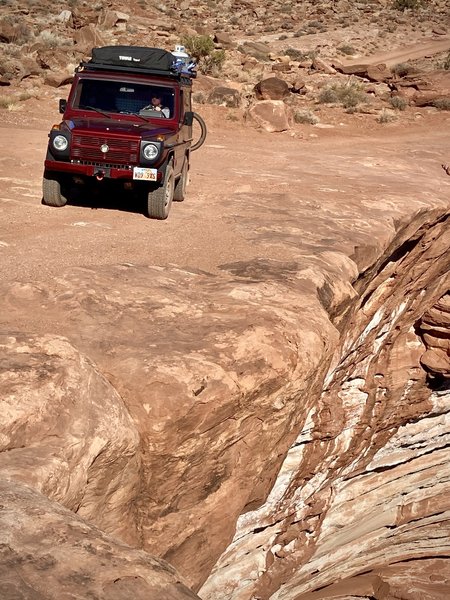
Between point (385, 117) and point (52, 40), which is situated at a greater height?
point (385, 117)

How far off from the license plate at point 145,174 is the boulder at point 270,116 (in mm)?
11677

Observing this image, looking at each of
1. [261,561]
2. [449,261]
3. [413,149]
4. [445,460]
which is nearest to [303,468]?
[261,561]

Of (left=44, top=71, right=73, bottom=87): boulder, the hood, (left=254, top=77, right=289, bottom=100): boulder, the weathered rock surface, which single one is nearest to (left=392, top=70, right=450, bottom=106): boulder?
(left=254, top=77, right=289, bottom=100): boulder

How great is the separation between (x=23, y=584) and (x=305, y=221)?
710cm

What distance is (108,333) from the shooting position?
5.28m

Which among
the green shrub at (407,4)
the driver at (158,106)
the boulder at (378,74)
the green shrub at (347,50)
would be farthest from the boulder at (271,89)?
the green shrub at (407,4)

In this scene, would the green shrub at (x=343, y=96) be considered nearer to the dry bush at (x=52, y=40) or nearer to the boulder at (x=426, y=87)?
the boulder at (x=426, y=87)

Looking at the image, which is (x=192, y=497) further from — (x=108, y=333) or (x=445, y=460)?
(x=445, y=460)

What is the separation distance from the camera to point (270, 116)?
2009 cm

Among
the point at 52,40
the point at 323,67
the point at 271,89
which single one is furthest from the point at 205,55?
the point at 271,89

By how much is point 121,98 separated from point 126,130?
960mm

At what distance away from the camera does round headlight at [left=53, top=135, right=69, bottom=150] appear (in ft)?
29.2

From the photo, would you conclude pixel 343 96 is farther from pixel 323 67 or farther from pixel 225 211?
pixel 225 211

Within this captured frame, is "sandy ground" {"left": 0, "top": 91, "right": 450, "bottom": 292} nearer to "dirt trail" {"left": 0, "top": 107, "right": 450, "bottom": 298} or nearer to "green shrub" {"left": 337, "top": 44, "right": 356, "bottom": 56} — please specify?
"dirt trail" {"left": 0, "top": 107, "right": 450, "bottom": 298}
